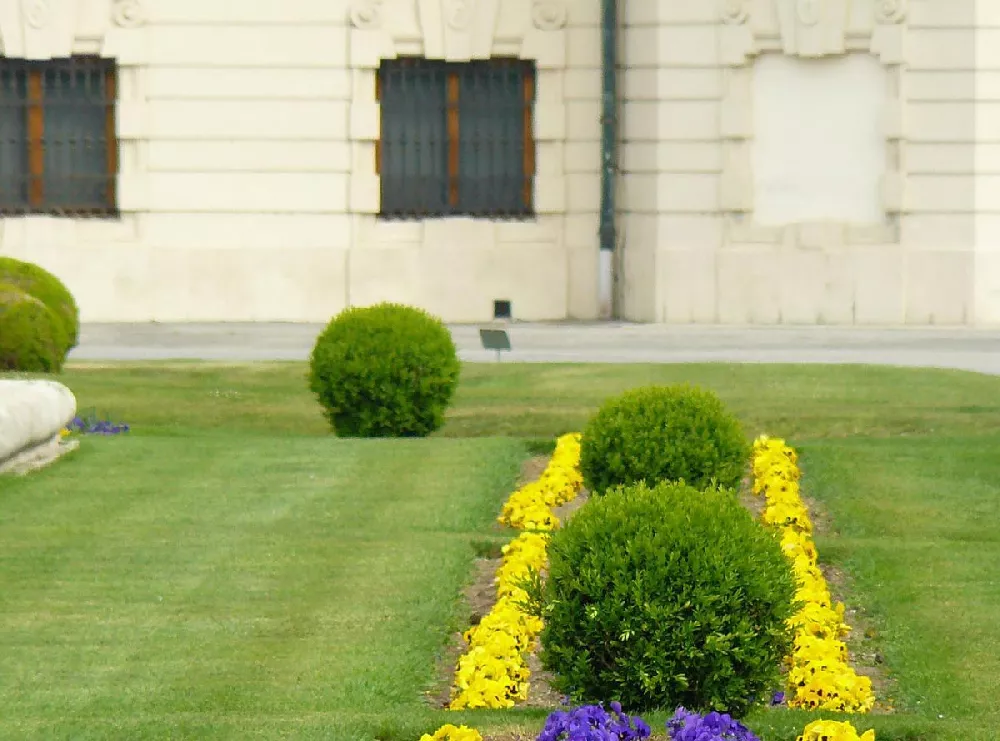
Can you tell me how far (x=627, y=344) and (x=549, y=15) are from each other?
5.80 m

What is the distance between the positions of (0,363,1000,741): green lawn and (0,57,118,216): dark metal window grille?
10.8 meters

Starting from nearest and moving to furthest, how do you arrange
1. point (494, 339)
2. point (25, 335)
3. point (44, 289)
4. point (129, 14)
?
point (25, 335) < point (494, 339) < point (44, 289) < point (129, 14)

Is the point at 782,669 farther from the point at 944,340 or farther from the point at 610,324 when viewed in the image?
the point at 610,324

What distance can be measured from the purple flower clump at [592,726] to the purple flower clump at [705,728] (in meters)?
0.13

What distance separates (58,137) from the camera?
29047mm

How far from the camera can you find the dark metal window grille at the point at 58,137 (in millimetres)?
28938

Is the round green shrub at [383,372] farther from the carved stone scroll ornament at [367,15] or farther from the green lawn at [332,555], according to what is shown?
the carved stone scroll ornament at [367,15]

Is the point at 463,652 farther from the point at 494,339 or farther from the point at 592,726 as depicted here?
the point at 494,339

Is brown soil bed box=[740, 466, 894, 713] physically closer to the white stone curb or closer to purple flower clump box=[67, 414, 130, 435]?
the white stone curb

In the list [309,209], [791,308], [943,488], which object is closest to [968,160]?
[791,308]

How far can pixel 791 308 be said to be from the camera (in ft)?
90.1

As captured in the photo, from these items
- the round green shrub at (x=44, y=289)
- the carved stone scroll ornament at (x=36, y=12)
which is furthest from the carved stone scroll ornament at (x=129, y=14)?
the round green shrub at (x=44, y=289)

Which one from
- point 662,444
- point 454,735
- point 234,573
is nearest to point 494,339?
point 662,444

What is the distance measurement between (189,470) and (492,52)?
15.5m
